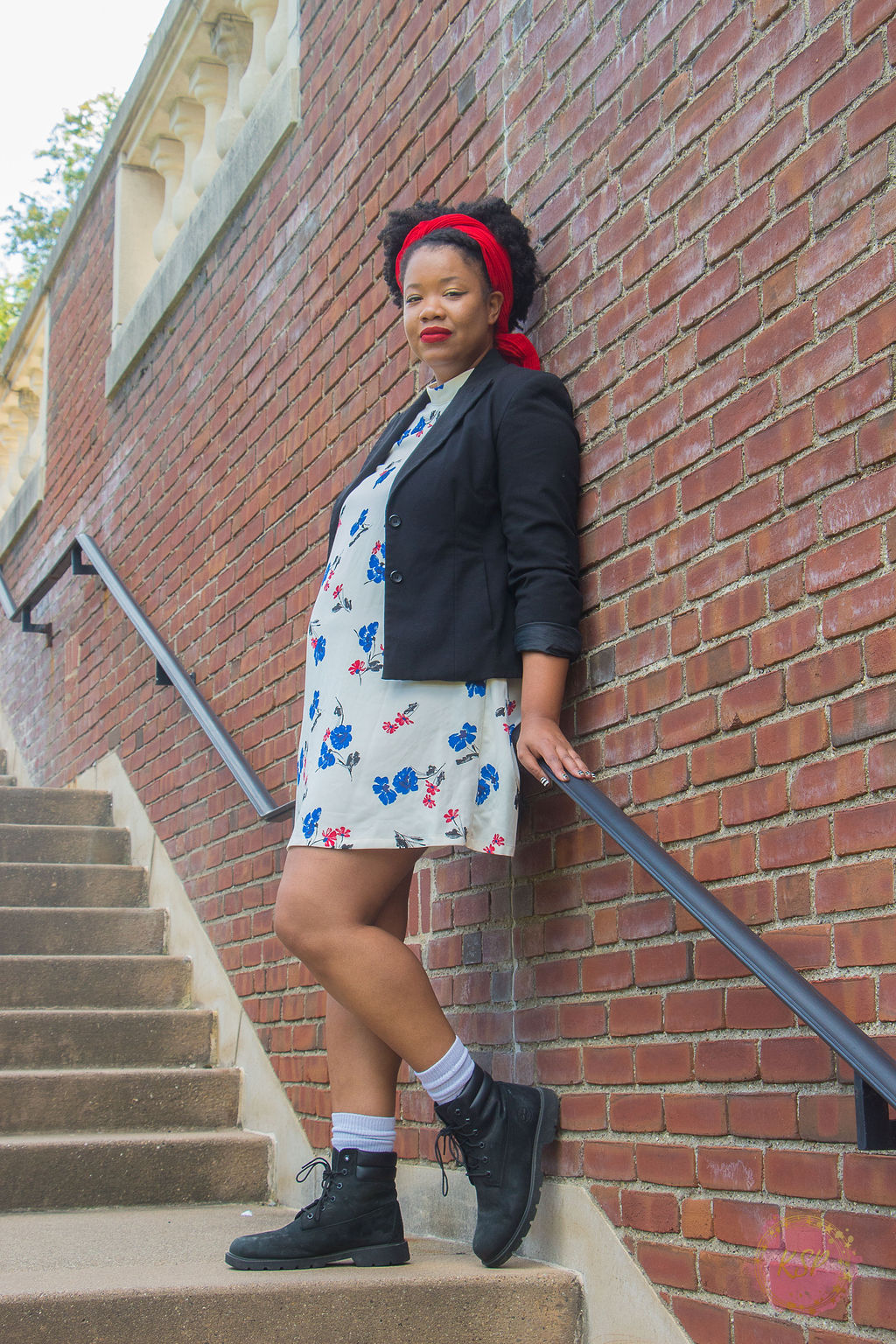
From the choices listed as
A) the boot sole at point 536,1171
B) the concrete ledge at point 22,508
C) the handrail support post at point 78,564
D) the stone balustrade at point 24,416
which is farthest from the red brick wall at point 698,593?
the stone balustrade at point 24,416

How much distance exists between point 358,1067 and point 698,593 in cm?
101

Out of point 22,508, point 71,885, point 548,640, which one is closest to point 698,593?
point 548,640

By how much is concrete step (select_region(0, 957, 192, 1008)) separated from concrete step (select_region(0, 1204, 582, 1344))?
5.66 feet

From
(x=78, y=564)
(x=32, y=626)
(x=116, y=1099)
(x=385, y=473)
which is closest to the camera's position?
(x=385, y=473)

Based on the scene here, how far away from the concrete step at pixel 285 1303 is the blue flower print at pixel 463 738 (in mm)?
826

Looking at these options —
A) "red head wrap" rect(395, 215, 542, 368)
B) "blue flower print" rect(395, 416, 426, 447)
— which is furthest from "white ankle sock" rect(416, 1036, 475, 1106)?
"red head wrap" rect(395, 215, 542, 368)

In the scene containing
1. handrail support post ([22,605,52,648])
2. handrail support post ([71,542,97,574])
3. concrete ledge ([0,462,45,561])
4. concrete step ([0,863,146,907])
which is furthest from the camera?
concrete ledge ([0,462,45,561])

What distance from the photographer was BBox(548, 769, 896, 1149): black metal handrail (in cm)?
148

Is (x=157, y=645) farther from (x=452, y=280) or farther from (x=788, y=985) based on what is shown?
(x=788, y=985)

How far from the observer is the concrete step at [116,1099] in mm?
3443

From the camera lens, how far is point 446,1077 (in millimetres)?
2225

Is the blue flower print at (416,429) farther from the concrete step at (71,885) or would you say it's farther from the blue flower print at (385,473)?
the concrete step at (71,885)

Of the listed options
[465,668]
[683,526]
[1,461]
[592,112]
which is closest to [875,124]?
[683,526]

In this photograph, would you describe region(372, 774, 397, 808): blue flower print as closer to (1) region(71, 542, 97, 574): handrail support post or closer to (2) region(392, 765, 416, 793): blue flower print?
(2) region(392, 765, 416, 793): blue flower print
